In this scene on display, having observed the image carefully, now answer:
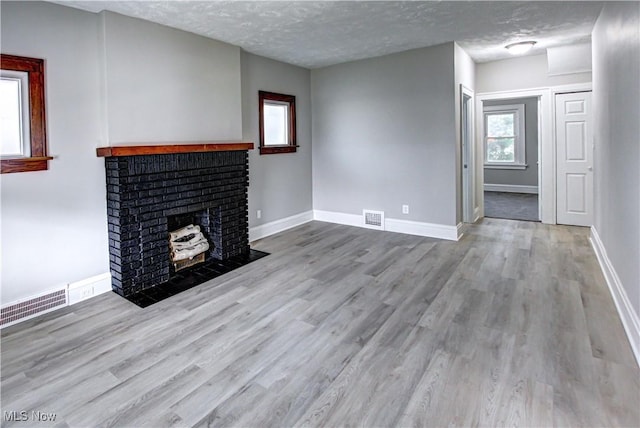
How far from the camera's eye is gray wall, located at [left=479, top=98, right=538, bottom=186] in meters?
8.90

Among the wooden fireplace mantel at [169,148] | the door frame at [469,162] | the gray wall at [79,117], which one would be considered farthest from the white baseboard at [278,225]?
the door frame at [469,162]

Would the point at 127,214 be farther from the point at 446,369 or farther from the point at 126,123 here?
the point at 446,369

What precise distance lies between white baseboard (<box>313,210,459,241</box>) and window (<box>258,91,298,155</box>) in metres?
1.24

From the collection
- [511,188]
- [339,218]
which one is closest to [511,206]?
[511,188]

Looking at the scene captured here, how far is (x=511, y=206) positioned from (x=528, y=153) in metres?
2.50

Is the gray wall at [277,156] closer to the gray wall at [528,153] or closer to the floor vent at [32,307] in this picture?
the floor vent at [32,307]

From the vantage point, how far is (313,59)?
5379mm

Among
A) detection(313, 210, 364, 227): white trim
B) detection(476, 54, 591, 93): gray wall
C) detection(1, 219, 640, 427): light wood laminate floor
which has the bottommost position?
detection(1, 219, 640, 427): light wood laminate floor

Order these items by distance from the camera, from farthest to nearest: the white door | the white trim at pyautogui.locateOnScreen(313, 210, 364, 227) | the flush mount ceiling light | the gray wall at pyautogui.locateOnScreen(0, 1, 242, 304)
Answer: the white trim at pyautogui.locateOnScreen(313, 210, 364, 227)
the white door
the flush mount ceiling light
the gray wall at pyautogui.locateOnScreen(0, 1, 242, 304)

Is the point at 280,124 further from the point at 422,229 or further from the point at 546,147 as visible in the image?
the point at 546,147

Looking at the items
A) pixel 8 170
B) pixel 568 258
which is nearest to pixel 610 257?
pixel 568 258

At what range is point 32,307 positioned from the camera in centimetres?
298

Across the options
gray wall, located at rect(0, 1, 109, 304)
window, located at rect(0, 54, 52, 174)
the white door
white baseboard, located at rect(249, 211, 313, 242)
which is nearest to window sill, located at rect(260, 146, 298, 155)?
white baseboard, located at rect(249, 211, 313, 242)

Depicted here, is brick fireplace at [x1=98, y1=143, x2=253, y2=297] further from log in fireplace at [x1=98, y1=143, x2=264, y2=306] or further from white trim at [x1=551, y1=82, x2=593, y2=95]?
white trim at [x1=551, y1=82, x2=593, y2=95]
